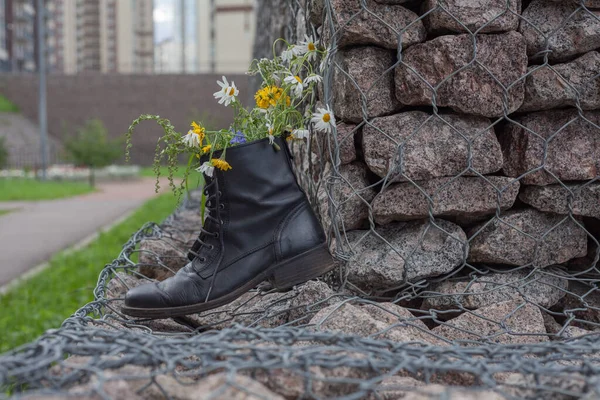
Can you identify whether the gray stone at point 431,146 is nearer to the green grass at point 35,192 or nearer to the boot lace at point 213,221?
the boot lace at point 213,221

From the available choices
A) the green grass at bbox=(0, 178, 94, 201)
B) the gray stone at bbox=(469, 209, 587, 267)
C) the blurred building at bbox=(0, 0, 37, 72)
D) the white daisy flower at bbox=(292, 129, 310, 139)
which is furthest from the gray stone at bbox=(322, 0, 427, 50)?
the blurred building at bbox=(0, 0, 37, 72)

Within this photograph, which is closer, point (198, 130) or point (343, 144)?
point (198, 130)

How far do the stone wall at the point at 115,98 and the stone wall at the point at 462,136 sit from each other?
2780 cm

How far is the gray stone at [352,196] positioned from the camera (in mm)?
1812

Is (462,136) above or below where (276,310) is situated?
above

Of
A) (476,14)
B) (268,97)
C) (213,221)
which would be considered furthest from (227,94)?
(476,14)

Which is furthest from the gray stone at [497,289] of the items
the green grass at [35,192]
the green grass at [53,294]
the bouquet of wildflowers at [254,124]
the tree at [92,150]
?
the tree at [92,150]

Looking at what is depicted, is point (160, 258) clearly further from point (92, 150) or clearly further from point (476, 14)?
point (92, 150)

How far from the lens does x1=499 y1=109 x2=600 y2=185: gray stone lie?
5.83 feet

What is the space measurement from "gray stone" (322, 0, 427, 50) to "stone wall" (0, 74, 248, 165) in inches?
1094

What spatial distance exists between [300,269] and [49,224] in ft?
26.0

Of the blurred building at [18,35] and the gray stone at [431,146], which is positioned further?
the blurred building at [18,35]

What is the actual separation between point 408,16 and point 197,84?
28592 millimetres

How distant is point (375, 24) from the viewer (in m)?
1.75
